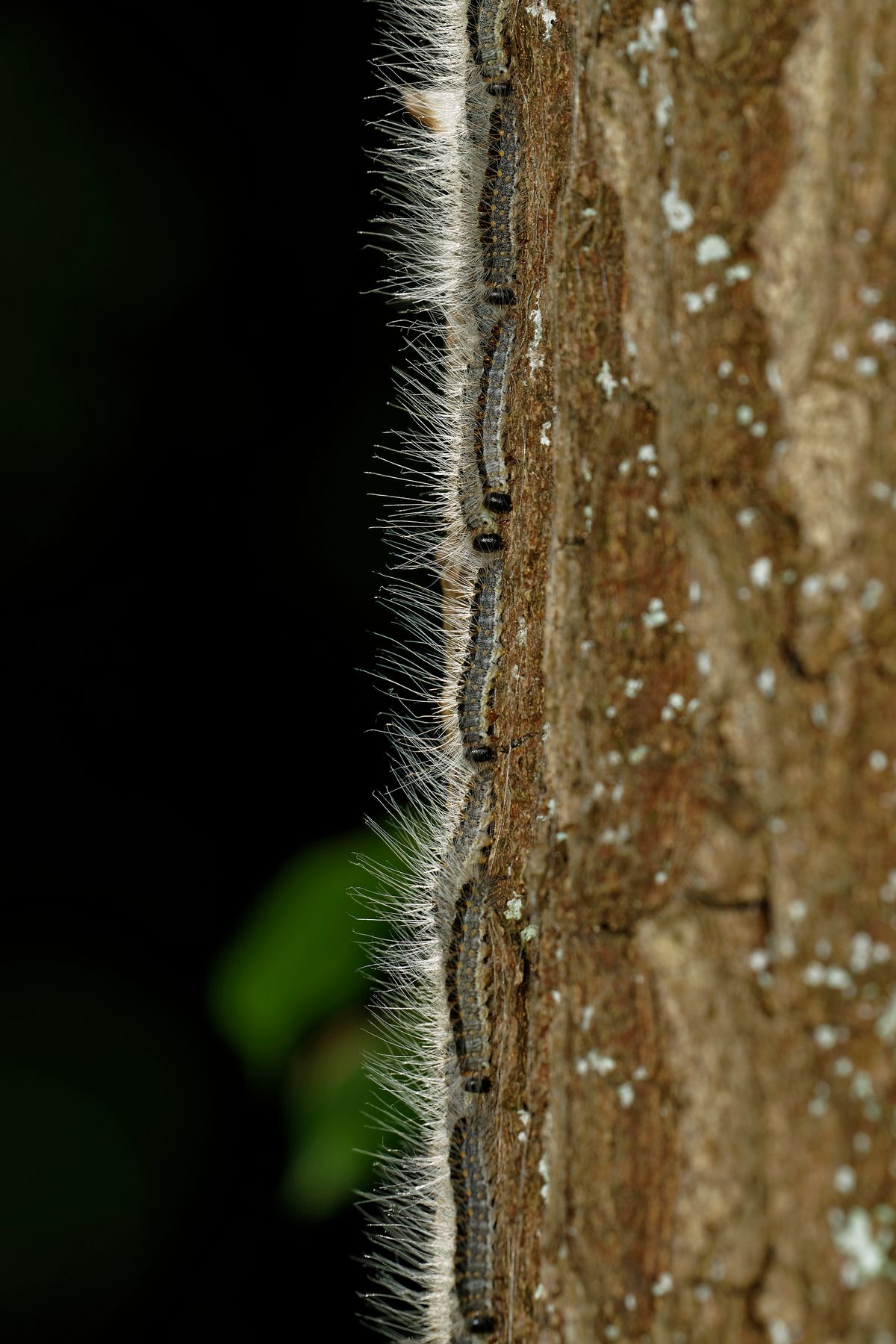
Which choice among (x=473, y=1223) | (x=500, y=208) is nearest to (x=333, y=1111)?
(x=473, y=1223)

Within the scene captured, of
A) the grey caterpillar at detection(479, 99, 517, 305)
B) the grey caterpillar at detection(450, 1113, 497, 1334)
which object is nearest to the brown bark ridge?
the grey caterpillar at detection(450, 1113, 497, 1334)

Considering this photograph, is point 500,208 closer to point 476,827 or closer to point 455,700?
point 455,700

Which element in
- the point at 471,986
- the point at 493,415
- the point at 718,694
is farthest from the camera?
the point at 493,415

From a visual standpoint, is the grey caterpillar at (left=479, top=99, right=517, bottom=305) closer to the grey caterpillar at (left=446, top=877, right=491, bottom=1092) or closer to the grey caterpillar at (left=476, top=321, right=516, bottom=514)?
the grey caterpillar at (left=476, top=321, right=516, bottom=514)

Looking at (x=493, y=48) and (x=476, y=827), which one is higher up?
(x=493, y=48)

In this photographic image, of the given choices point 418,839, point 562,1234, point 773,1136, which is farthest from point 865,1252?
point 418,839

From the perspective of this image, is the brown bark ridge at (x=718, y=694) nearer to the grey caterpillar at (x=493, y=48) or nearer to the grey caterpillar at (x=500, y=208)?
the grey caterpillar at (x=500, y=208)

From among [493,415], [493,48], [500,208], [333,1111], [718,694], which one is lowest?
[333,1111]
